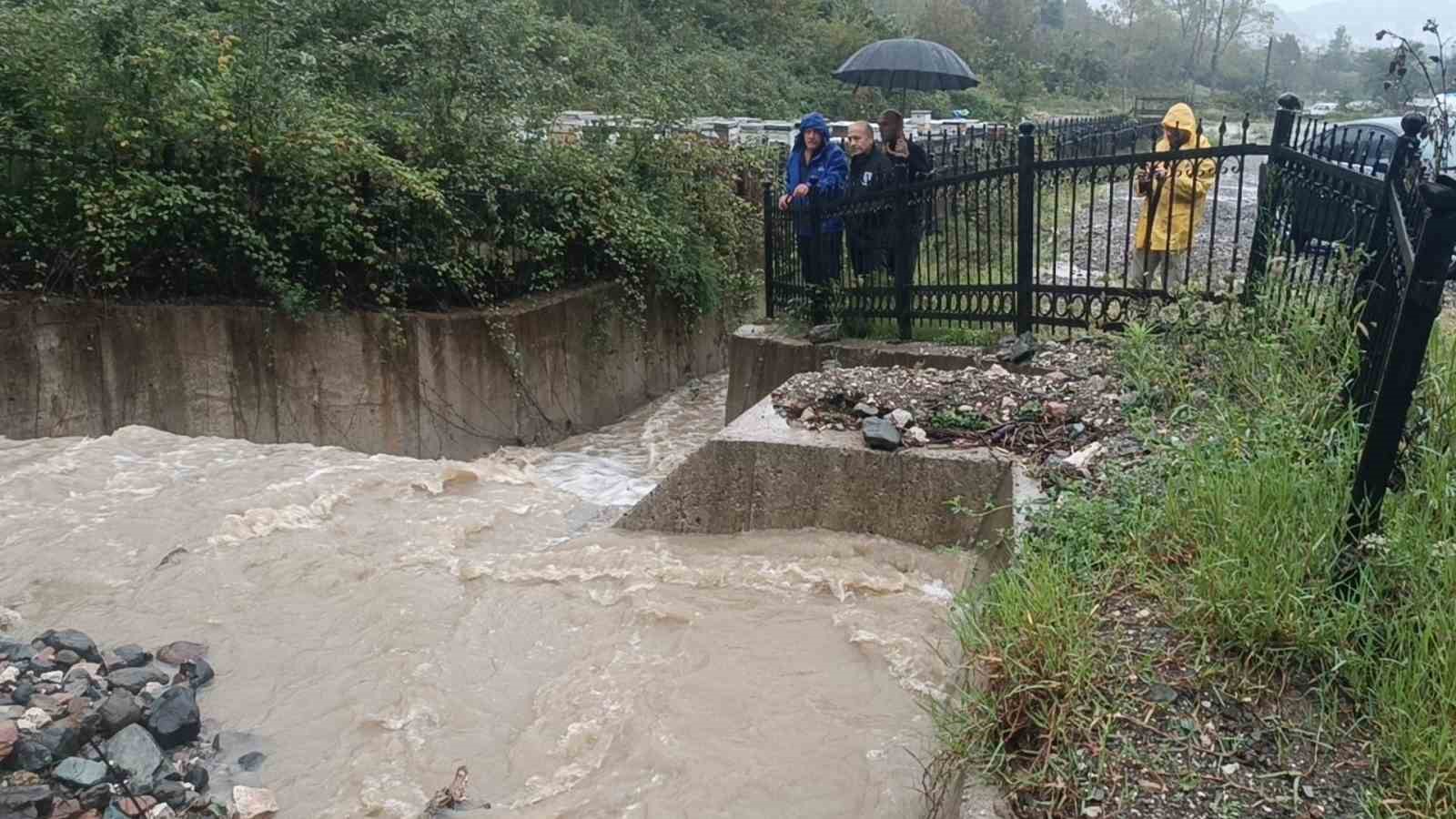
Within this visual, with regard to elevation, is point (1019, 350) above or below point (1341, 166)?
below

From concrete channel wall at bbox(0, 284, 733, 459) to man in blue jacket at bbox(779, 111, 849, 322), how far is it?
7.68 ft

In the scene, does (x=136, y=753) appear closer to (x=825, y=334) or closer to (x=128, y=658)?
(x=128, y=658)

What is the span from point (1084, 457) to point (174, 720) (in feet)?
11.8

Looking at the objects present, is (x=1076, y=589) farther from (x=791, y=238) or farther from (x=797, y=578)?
(x=791, y=238)

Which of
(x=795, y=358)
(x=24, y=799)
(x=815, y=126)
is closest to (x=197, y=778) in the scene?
(x=24, y=799)

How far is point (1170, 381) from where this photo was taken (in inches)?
185

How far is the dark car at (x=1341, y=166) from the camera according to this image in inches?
155

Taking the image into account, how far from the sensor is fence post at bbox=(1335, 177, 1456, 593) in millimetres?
2414

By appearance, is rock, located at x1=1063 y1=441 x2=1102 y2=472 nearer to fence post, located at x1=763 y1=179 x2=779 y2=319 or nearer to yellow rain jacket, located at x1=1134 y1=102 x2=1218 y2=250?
yellow rain jacket, located at x1=1134 y1=102 x2=1218 y2=250

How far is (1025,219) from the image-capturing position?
658 centimetres

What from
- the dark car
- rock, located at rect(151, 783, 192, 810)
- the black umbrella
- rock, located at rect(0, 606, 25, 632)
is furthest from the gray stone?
the black umbrella

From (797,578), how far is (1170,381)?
1952mm

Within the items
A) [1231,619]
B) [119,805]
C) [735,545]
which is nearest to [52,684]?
[119,805]

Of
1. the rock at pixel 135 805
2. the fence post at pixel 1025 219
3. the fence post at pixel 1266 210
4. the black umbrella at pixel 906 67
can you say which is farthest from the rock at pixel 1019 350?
the black umbrella at pixel 906 67
